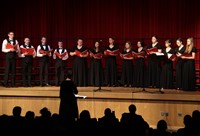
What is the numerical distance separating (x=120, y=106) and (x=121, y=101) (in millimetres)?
132

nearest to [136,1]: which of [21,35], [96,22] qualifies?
[96,22]

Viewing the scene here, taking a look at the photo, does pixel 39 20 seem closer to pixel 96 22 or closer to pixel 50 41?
pixel 50 41

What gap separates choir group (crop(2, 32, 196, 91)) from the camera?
10992mm

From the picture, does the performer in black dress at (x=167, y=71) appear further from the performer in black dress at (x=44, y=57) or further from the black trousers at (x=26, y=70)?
the black trousers at (x=26, y=70)

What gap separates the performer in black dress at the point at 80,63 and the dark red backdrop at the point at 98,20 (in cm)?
270

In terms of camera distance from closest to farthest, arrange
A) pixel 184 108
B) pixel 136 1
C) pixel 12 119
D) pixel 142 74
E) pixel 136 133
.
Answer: pixel 136 133
pixel 12 119
pixel 184 108
pixel 142 74
pixel 136 1

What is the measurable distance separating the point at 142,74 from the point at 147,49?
1.18 meters

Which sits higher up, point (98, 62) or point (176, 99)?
point (98, 62)

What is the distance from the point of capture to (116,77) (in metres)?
12.4

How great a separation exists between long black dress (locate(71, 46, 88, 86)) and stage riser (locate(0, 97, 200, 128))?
184cm

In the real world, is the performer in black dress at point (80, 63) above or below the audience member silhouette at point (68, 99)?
above

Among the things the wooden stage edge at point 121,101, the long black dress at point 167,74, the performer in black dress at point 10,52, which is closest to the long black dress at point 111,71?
the long black dress at point 167,74

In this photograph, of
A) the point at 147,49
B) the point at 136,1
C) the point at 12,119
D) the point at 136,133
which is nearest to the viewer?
the point at 136,133

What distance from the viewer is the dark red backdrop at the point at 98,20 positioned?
562 inches
